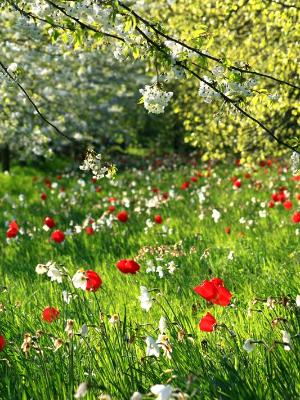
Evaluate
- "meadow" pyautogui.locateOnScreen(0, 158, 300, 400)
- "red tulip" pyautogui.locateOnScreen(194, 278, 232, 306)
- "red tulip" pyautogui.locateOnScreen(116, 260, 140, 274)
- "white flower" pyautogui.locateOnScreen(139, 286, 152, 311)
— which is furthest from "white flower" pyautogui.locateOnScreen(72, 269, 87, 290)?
"red tulip" pyautogui.locateOnScreen(116, 260, 140, 274)

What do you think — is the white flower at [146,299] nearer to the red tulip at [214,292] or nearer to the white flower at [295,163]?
the red tulip at [214,292]

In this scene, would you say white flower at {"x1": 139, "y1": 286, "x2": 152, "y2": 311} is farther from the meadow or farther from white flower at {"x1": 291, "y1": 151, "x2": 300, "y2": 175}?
white flower at {"x1": 291, "y1": 151, "x2": 300, "y2": 175}

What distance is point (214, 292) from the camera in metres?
3.05

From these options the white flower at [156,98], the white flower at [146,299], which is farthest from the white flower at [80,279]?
the white flower at [156,98]

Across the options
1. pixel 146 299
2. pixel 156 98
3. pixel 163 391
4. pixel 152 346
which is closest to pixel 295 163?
pixel 156 98

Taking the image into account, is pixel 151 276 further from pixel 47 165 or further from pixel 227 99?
pixel 47 165

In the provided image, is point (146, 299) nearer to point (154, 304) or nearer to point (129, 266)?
point (129, 266)

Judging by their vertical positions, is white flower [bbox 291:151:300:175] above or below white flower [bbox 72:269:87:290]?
above

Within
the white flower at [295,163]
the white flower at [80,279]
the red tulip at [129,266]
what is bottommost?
the white flower at [80,279]

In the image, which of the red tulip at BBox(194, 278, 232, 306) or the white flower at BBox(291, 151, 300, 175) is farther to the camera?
the white flower at BBox(291, 151, 300, 175)

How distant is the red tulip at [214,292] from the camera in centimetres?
300

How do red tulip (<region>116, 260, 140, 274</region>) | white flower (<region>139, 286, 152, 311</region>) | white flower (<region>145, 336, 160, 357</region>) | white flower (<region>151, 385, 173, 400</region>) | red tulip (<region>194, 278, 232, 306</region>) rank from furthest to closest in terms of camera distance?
red tulip (<region>116, 260, 140, 274</region>), white flower (<region>139, 286, 152, 311</region>), red tulip (<region>194, 278, 232, 306</region>), white flower (<region>145, 336, 160, 357</region>), white flower (<region>151, 385, 173, 400</region>)

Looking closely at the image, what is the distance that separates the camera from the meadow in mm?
2805

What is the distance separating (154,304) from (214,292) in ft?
5.41
